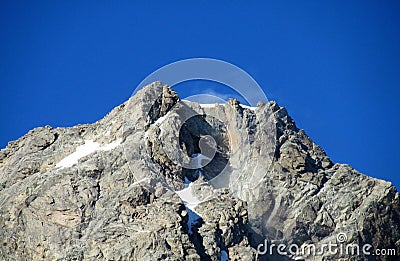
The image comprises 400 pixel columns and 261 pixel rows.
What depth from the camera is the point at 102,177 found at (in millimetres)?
82750

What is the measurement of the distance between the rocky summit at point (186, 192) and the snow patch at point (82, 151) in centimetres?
16

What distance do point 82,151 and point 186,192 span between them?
10.9 m

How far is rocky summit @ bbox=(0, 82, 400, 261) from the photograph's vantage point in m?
76.8

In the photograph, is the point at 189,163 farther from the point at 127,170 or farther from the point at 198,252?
the point at 198,252

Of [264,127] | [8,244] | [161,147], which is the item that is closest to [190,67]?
[161,147]

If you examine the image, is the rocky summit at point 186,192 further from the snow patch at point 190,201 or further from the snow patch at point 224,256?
the snow patch at point 224,256

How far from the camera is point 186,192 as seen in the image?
281 feet

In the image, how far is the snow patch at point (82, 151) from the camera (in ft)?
285

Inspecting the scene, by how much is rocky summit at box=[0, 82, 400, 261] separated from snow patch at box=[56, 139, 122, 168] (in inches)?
6.4

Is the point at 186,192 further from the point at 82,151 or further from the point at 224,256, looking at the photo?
the point at 82,151

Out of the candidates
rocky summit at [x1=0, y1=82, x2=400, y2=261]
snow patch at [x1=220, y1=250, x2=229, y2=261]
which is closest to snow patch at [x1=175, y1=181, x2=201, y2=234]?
rocky summit at [x1=0, y1=82, x2=400, y2=261]

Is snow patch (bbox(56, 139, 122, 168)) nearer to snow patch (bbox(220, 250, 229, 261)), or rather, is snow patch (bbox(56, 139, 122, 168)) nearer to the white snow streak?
the white snow streak

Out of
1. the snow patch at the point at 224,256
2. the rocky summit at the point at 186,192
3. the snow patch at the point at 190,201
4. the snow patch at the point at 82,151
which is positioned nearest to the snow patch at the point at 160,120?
the rocky summit at the point at 186,192

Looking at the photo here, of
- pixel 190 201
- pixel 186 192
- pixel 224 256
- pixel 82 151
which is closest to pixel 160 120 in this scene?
pixel 82 151
